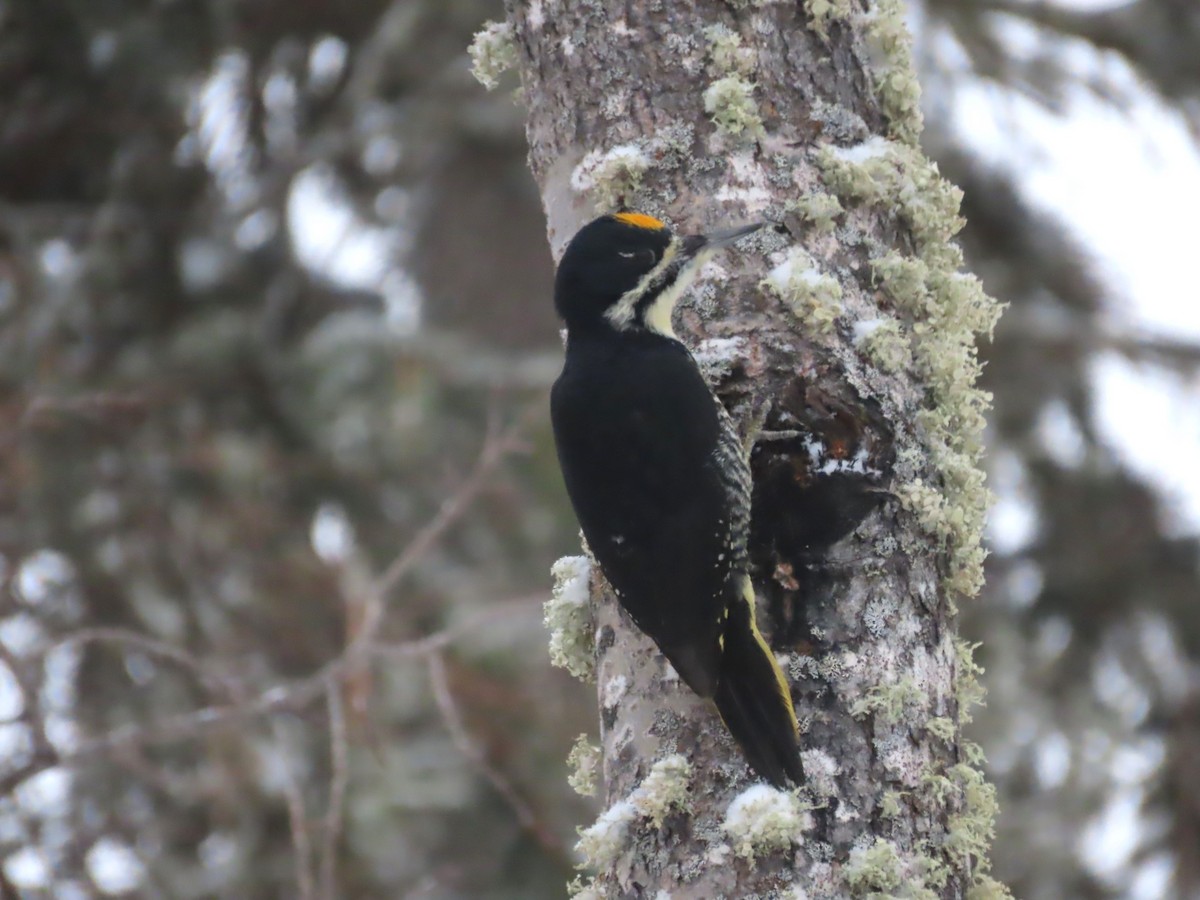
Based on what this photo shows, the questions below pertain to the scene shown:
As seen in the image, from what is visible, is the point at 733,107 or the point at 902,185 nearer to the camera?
the point at 733,107

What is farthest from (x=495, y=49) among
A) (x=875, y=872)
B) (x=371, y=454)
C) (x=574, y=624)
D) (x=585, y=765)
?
(x=371, y=454)

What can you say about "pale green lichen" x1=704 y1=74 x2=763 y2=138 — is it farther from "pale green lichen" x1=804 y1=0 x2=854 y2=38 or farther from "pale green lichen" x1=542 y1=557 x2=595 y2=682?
"pale green lichen" x1=542 y1=557 x2=595 y2=682

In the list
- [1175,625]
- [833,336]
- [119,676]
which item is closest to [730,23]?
[833,336]

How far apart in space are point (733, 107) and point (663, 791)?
1.21 metres

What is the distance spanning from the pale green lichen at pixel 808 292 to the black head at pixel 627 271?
106 millimetres

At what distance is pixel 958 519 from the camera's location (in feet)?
8.29

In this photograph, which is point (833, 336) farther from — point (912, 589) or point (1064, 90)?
point (1064, 90)

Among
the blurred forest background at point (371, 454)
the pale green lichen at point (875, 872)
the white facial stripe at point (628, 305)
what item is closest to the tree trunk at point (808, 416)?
the pale green lichen at point (875, 872)

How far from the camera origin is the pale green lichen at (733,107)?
2.66m

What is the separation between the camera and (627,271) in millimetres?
2844

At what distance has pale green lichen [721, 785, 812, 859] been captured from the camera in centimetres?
219

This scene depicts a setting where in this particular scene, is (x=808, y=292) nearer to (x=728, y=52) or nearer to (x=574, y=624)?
(x=728, y=52)

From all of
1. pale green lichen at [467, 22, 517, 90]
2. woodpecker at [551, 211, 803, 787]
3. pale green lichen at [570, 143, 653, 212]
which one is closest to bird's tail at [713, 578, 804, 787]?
woodpecker at [551, 211, 803, 787]

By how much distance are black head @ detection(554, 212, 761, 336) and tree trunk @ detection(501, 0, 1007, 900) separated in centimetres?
5
